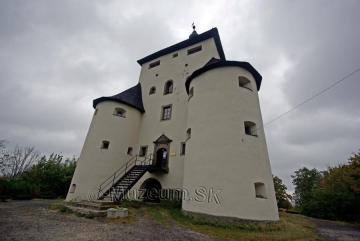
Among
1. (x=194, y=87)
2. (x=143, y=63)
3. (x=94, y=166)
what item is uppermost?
(x=143, y=63)

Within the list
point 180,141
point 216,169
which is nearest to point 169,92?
point 180,141

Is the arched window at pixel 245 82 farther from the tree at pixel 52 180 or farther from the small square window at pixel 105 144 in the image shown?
the tree at pixel 52 180

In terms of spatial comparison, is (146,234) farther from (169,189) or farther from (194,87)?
(194,87)

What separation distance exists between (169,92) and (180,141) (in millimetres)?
5280

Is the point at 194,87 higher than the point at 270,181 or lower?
higher

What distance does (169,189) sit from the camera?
13.3 m

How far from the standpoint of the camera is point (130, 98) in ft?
57.5

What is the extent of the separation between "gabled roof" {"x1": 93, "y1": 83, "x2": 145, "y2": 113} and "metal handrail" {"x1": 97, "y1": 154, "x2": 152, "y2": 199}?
4.70 metres

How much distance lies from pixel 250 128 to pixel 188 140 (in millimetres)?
3596

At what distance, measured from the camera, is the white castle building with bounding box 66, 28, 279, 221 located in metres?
8.65

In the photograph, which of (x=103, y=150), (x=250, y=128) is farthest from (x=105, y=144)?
(x=250, y=128)

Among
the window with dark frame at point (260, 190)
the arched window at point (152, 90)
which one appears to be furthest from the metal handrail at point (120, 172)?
the window with dark frame at point (260, 190)

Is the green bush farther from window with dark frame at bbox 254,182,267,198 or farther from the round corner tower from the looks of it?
window with dark frame at bbox 254,182,267,198

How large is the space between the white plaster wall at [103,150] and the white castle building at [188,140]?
0.23 ft
